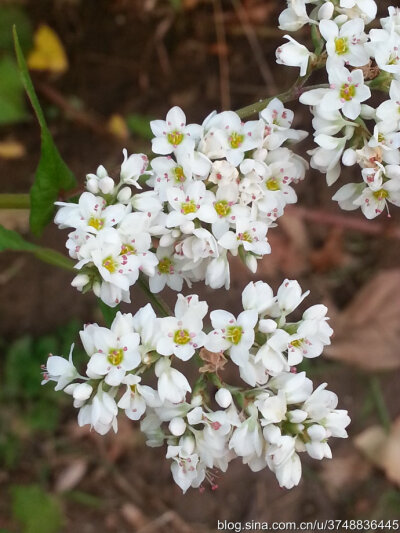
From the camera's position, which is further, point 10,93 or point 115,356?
point 10,93

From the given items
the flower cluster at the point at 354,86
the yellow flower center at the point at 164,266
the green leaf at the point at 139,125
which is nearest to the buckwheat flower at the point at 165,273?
the yellow flower center at the point at 164,266

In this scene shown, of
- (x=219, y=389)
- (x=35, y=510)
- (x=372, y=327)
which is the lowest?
(x=35, y=510)

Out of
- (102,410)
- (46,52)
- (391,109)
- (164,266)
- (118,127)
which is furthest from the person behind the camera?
(118,127)

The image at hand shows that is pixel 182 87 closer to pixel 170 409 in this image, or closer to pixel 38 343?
pixel 38 343

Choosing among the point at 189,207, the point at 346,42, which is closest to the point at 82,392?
the point at 189,207

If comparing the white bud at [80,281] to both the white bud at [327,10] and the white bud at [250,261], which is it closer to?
the white bud at [250,261]

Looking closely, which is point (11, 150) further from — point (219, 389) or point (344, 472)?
point (344, 472)

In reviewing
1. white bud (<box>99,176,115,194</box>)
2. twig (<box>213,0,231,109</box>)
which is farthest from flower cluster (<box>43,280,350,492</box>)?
twig (<box>213,0,231,109</box>)

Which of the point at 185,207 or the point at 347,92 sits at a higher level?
the point at 347,92

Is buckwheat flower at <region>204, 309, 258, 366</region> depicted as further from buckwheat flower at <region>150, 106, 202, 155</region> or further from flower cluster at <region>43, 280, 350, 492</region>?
buckwheat flower at <region>150, 106, 202, 155</region>
